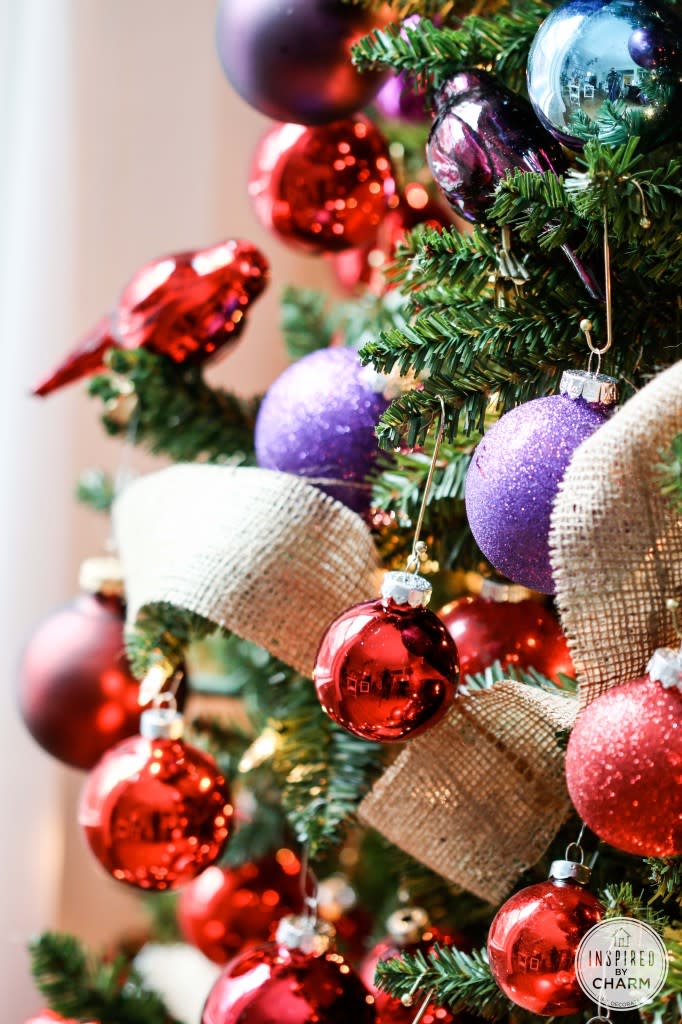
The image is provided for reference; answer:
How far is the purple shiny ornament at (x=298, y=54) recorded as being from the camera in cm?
A: 55

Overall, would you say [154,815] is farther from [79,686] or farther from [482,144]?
[482,144]

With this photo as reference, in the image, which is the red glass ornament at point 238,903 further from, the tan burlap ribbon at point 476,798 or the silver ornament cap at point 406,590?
the silver ornament cap at point 406,590

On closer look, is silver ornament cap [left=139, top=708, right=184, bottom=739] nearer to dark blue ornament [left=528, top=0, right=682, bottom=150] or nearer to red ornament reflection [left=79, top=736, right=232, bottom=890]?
A: red ornament reflection [left=79, top=736, right=232, bottom=890]

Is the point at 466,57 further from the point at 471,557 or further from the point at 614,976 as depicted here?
the point at 614,976

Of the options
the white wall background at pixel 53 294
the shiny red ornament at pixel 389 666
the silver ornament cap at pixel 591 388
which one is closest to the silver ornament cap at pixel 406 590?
the shiny red ornament at pixel 389 666

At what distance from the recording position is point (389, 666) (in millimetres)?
438

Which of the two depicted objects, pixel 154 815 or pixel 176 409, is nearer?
pixel 154 815

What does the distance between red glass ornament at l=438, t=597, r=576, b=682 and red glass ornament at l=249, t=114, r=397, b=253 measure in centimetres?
25

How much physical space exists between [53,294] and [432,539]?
47cm

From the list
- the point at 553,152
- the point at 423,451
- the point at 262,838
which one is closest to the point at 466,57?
the point at 553,152

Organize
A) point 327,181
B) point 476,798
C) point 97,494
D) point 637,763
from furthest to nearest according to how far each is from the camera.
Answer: point 97,494, point 327,181, point 476,798, point 637,763

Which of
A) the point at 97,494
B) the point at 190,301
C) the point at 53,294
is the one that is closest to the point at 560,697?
the point at 190,301

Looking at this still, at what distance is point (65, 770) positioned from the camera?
0.93m

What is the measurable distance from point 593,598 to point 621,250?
0.51 ft
